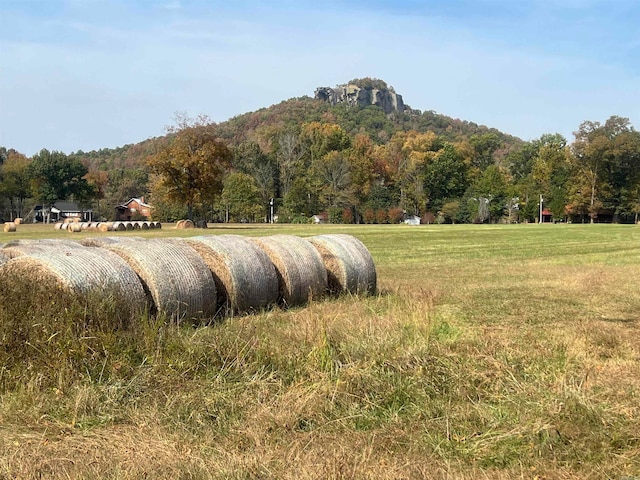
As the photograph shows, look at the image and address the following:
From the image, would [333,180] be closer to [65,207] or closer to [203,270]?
[65,207]

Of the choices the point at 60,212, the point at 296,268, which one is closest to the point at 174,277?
the point at 296,268

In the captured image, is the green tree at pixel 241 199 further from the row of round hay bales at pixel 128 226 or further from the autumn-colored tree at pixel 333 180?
the row of round hay bales at pixel 128 226

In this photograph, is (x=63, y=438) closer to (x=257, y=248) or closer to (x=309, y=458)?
(x=309, y=458)

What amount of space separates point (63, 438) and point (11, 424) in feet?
1.42

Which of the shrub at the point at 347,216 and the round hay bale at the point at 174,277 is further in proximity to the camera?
the shrub at the point at 347,216

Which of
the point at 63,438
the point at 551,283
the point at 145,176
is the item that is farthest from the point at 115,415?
the point at 145,176

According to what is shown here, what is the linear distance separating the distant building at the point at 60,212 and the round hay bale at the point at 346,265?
3619 inches

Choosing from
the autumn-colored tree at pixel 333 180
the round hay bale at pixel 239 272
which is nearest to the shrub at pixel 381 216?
the autumn-colored tree at pixel 333 180

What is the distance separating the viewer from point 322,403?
4500 millimetres

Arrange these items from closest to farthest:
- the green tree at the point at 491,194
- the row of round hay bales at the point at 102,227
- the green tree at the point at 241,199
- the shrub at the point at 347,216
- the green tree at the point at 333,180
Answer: the row of round hay bales at the point at 102,227
the shrub at the point at 347,216
the green tree at the point at 241,199
the green tree at the point at 491,194
the green tree at the point at 333,180

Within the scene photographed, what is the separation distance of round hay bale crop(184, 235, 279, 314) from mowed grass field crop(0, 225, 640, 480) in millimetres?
1279

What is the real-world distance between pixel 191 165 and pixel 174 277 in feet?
168

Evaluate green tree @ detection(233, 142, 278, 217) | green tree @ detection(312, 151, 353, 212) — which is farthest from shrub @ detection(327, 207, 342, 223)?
green tree @ detection(233, 142, 278, 217)

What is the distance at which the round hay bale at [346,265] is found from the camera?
10.2 m
